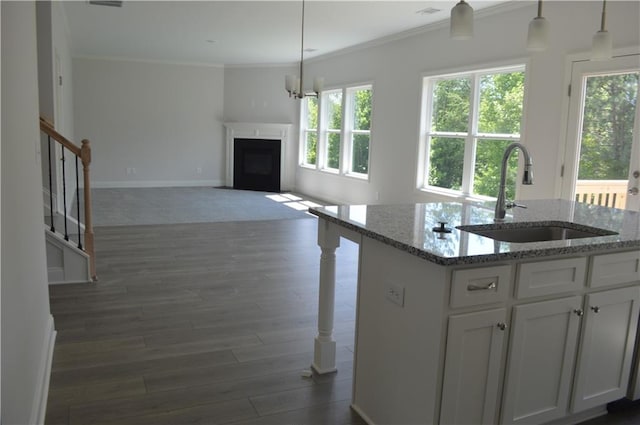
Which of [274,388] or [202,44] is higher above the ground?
[202,44]

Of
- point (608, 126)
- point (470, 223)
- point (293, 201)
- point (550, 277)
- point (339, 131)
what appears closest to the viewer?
point (550, 277)

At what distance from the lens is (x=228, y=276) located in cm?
464

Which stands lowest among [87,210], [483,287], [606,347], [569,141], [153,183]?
[153,183]

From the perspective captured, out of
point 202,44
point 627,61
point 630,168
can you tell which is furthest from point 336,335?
point 202,44

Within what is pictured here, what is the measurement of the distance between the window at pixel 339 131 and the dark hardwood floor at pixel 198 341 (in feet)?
12.5

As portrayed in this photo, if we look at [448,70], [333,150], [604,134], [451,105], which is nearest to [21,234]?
[604,134]

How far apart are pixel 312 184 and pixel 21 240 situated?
8632mm

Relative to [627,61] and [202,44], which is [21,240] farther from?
[202,44]

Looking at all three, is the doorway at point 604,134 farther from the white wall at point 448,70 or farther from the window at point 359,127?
the window at point 359,127

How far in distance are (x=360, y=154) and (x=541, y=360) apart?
6966 mm

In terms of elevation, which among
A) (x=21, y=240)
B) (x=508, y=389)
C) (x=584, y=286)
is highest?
(x=21, y=240)

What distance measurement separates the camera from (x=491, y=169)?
6.13 meters

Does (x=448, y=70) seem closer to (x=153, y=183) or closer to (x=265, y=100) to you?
(x=265, y=100)

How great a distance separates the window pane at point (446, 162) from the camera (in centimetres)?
664
